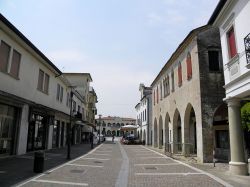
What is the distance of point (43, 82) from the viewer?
20250 mm

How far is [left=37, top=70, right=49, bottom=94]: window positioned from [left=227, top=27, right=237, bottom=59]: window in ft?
45.0

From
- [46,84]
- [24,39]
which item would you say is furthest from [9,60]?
[46,84]

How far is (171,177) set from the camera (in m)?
10.4

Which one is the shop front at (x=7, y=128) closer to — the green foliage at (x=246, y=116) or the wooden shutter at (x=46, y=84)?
the wooden shutter at (x=46, y=84)

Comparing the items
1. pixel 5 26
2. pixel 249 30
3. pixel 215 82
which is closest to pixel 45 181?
pixel 5 26

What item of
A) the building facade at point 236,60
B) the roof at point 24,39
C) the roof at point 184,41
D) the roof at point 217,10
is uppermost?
the roof at point 184,41

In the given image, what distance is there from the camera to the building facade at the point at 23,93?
1366cm

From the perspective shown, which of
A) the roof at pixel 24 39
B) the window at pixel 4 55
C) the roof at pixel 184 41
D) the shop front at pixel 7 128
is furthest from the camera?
the roof at pixel 184 41

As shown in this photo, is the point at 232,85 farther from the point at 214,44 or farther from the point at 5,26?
the point at 5,26

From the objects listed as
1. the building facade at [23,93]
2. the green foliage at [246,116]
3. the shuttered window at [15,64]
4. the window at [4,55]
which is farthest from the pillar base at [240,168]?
the shuttered window at [15,64]

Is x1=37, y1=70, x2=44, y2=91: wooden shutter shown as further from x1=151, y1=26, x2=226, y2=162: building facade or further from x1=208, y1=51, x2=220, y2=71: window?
x1=208, y1=51, x2=220, y2=71: window

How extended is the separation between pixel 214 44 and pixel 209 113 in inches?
180

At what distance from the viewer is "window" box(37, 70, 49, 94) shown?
19405mm

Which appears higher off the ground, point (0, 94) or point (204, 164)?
point (0, 94)
